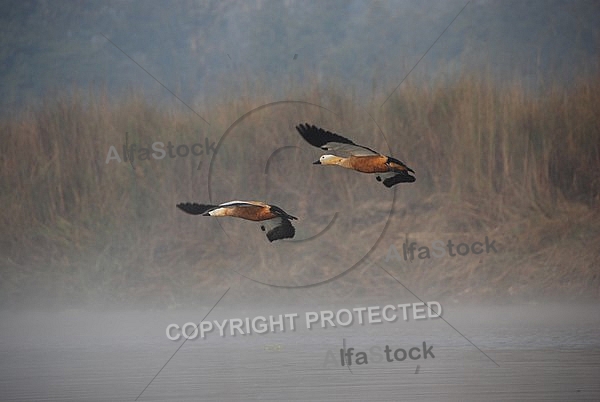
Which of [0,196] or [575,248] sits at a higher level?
[0,196]

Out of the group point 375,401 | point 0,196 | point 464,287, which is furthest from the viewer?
point 0,196

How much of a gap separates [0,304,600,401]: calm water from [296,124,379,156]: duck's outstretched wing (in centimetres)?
106

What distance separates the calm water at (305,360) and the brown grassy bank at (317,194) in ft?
0.54

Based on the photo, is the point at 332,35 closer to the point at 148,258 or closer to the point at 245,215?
the point at 245,215

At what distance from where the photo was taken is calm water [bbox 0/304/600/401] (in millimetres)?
3789

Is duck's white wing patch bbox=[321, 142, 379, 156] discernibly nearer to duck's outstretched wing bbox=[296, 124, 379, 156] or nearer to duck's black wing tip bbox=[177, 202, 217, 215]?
duck's outstretched wing bbox=[296, 124, 379, 156]

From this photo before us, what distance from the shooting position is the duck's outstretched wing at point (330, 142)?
3455 mm

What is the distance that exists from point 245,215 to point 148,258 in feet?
3.26

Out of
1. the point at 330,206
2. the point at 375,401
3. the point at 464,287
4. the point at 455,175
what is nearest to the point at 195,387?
the point at 375,401

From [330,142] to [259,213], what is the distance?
51cm

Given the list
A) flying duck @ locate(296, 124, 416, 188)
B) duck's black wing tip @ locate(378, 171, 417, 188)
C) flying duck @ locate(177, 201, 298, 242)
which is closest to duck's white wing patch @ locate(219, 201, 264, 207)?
flying duck @ locate(177, 201, 298, 242)

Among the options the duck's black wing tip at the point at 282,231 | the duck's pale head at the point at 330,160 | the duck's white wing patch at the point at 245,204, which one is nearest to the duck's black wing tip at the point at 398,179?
the duck's pale head at the point at 330,160

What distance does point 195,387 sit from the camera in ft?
12.7

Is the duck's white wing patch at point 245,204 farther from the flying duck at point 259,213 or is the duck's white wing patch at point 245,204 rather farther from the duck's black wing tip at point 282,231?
the duck's black wing tip at point 282,231
